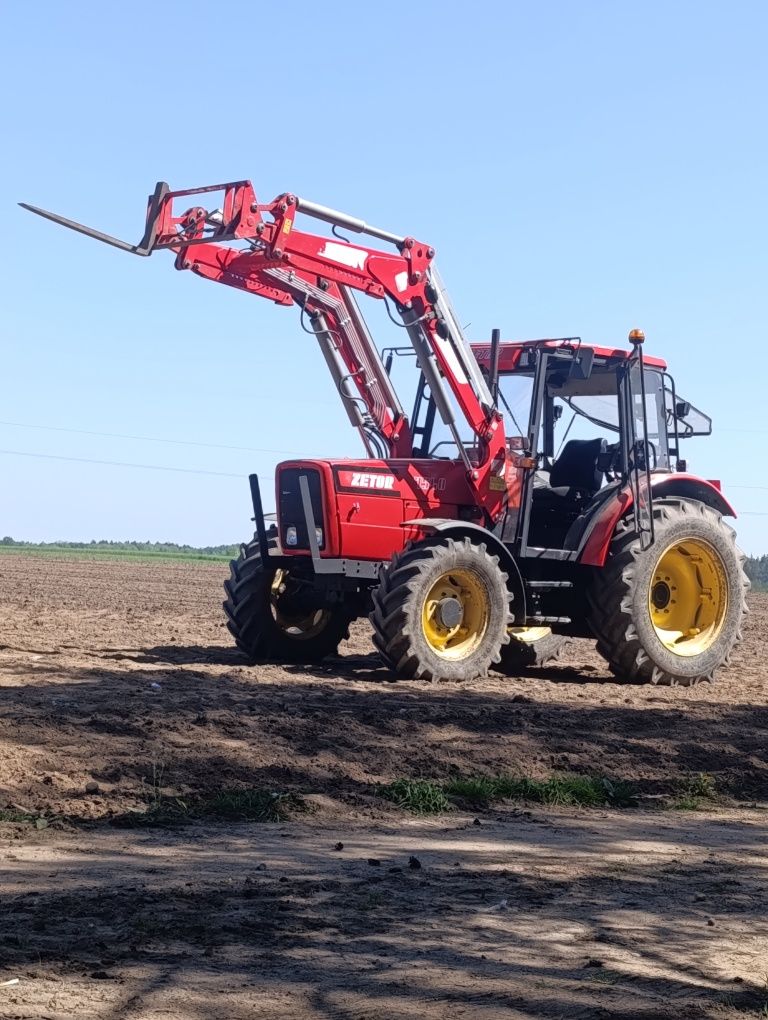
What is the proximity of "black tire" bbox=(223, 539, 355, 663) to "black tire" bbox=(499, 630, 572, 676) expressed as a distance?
181 centimetres

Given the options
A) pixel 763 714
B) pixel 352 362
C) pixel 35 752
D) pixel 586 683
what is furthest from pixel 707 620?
pixel 35 752

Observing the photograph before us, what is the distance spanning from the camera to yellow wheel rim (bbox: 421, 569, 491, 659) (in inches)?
503

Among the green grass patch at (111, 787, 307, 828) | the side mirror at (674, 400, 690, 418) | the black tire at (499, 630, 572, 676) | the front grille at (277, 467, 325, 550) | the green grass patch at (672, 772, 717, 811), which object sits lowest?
the green grass patch at (672, 772, 717, 811)

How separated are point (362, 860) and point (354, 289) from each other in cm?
804

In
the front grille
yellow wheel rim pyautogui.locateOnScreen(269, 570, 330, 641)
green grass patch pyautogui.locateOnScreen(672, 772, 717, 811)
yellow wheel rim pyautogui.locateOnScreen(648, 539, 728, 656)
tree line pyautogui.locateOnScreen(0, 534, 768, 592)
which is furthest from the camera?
tree line pyautogui.locateOnScreen(0, 534, 768, 592)

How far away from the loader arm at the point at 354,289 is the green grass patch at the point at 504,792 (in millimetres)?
5465

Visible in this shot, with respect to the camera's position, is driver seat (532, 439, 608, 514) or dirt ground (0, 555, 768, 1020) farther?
driver seat (532, 439, 608, 514)

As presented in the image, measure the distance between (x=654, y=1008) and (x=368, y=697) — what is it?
6601 mm

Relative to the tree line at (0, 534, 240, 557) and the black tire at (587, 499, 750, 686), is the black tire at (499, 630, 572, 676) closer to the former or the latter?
the black tire at (587, 499, 750, 686)

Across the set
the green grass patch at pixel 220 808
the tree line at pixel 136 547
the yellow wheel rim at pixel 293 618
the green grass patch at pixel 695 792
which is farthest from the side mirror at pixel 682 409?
the tree line at pixel 136 547

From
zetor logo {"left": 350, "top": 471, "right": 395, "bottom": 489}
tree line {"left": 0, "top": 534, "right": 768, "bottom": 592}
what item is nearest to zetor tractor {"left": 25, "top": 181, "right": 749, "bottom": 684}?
zetor logo {"left": 350, "top": 471, "right": 395, "bottom": 489}

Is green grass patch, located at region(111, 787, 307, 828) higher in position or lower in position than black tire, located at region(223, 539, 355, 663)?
lower

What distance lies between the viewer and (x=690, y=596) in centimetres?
1455

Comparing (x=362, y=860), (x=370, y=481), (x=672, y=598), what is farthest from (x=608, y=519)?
(x=362, y=860)
